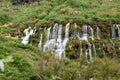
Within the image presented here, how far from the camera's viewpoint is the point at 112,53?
15688 millimetres

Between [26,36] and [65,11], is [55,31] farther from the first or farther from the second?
[65,11]

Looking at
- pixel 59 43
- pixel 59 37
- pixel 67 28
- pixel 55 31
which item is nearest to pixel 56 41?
pixel 59 43

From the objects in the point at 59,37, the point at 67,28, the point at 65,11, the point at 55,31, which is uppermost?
the point at 65,11

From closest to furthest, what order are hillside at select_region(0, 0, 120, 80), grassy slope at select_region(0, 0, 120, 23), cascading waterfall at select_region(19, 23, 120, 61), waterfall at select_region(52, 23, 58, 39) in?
hillside at select_region(0, 0, 120, 80) < cascading waterfall at select_region(19, 23, 120, 61) < waterfall at select_region(52, 23, 58, 39) < grassy slope at select_region(0, 0, 120, 23)

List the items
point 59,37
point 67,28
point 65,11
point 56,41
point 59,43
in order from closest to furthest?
1. point 59,43
2. point 56,41
3. point 59,37
4. point 67,28
5. point 65,11

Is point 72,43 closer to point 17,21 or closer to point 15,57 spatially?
point 17,21

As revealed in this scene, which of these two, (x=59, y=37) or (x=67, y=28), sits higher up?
(x=67, y=28)

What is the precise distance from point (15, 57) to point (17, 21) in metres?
10.7

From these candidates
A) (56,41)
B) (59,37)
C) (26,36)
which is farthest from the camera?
(26,36)

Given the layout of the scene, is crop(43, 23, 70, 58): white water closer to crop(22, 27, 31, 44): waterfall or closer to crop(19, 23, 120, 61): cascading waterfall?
crop(19, 23, 120, 61): cascading waterfall

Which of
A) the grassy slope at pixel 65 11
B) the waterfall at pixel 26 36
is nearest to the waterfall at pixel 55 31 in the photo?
the grassy slope at pixel 65 11

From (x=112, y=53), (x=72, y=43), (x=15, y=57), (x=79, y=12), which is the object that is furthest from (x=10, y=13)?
(x=15, y=57)

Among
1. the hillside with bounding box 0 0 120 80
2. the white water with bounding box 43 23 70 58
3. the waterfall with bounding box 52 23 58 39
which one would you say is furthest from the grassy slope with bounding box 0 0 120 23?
the white water with bounding box 43 23 70 58

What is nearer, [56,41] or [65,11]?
[56,41]
